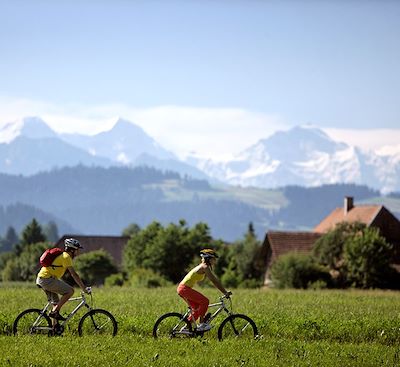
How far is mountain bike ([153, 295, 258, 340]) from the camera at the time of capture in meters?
16.8

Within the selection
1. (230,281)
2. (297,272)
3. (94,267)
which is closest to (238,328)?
(297,272)

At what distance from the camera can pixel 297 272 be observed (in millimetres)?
61656

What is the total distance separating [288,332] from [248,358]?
4827 mm

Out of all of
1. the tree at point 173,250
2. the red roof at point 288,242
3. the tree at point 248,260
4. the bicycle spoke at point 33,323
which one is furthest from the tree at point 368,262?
the bicycle spoke at point 33,323

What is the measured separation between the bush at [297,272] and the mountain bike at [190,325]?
147 ft

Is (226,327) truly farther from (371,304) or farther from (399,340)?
(371,304)

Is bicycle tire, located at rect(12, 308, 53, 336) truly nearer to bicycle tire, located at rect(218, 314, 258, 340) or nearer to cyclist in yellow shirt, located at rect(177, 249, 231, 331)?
cyclist in yellow shirt, located at rect(177, 249, 231, 331)

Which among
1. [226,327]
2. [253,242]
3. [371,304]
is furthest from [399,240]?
[226,327]

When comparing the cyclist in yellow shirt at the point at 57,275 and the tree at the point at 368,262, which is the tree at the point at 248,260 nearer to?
the tree at the point at 368,262

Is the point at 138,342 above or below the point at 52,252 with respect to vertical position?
below

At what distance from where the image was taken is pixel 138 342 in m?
16.5

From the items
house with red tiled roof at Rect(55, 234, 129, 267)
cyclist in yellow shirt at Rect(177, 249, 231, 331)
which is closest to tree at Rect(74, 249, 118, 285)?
house with red tiled roof at Rect(55, 234, 129, 267)

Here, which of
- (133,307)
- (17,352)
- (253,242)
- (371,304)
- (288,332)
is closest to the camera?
(17,352)

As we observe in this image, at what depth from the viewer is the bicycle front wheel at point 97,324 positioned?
17.3 metres
